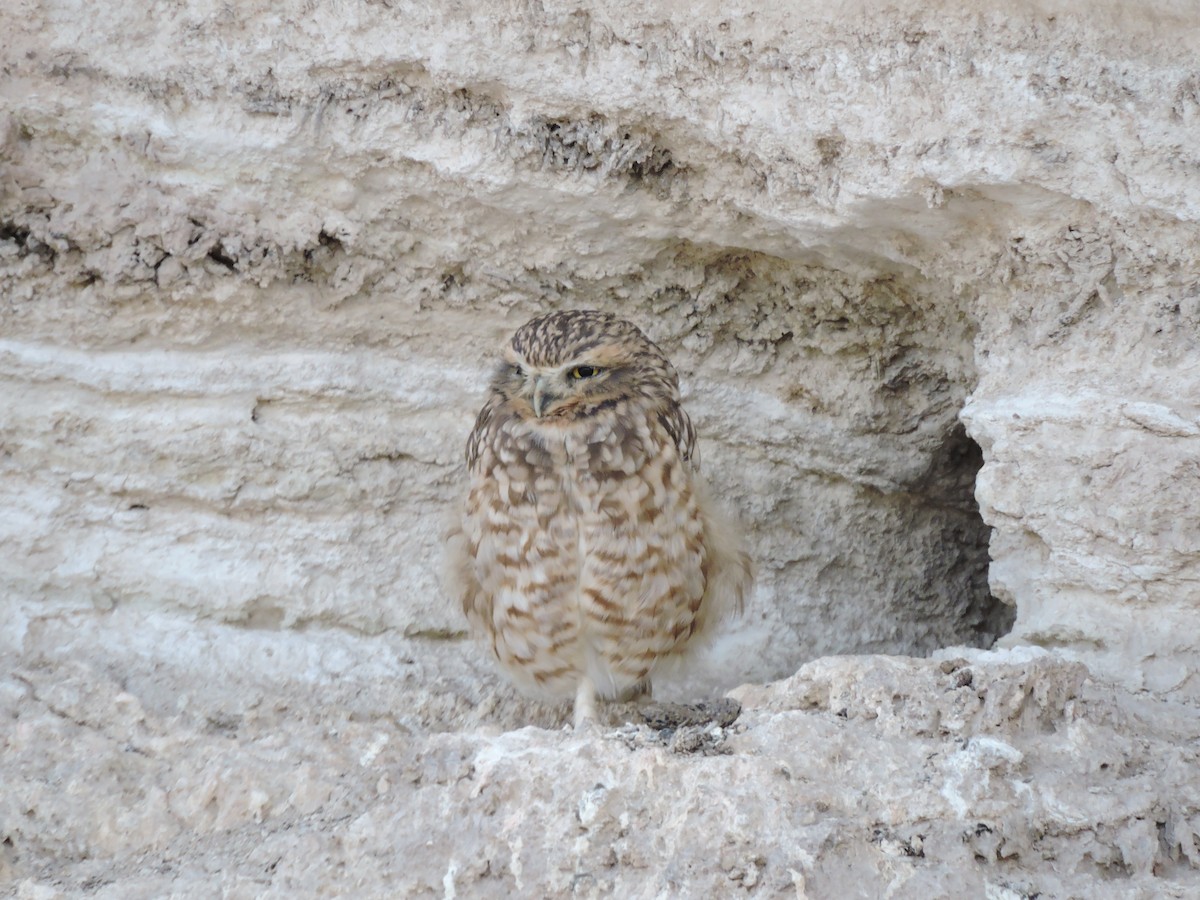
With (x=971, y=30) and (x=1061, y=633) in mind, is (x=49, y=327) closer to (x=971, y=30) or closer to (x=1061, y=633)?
(x=971, y=30)

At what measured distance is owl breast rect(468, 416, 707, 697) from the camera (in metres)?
3.18

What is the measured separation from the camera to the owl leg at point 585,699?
10.9ft

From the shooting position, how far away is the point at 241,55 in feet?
11.3

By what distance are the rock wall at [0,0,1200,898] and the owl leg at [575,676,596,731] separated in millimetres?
257

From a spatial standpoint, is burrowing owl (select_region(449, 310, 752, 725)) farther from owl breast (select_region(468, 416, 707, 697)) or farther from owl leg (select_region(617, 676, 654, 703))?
owl leg (select_region(617, 676, 654, 703))

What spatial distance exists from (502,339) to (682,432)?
728 mm

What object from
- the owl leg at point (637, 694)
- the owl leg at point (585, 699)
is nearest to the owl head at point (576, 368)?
the owl leg at point (585, 699)

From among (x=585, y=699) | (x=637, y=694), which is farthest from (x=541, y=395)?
(x=637, y=694)

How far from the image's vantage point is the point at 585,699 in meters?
3.35

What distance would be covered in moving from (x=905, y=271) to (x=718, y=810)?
1794 millimetres

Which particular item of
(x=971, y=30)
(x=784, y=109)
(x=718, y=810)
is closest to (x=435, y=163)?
(x=784, y=109)

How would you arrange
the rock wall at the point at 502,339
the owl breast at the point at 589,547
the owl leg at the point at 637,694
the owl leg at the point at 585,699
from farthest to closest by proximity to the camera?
the owl leg at the point at 637,694
the owl leg at the point at 585,699
the owl breast at the point at 589,547
the rock wall at the point at 502,339

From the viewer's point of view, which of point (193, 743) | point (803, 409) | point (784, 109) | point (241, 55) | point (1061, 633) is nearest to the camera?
point (193, 743)

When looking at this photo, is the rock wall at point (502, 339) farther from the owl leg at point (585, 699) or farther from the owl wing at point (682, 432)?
the owl wing at point (682, 432)
